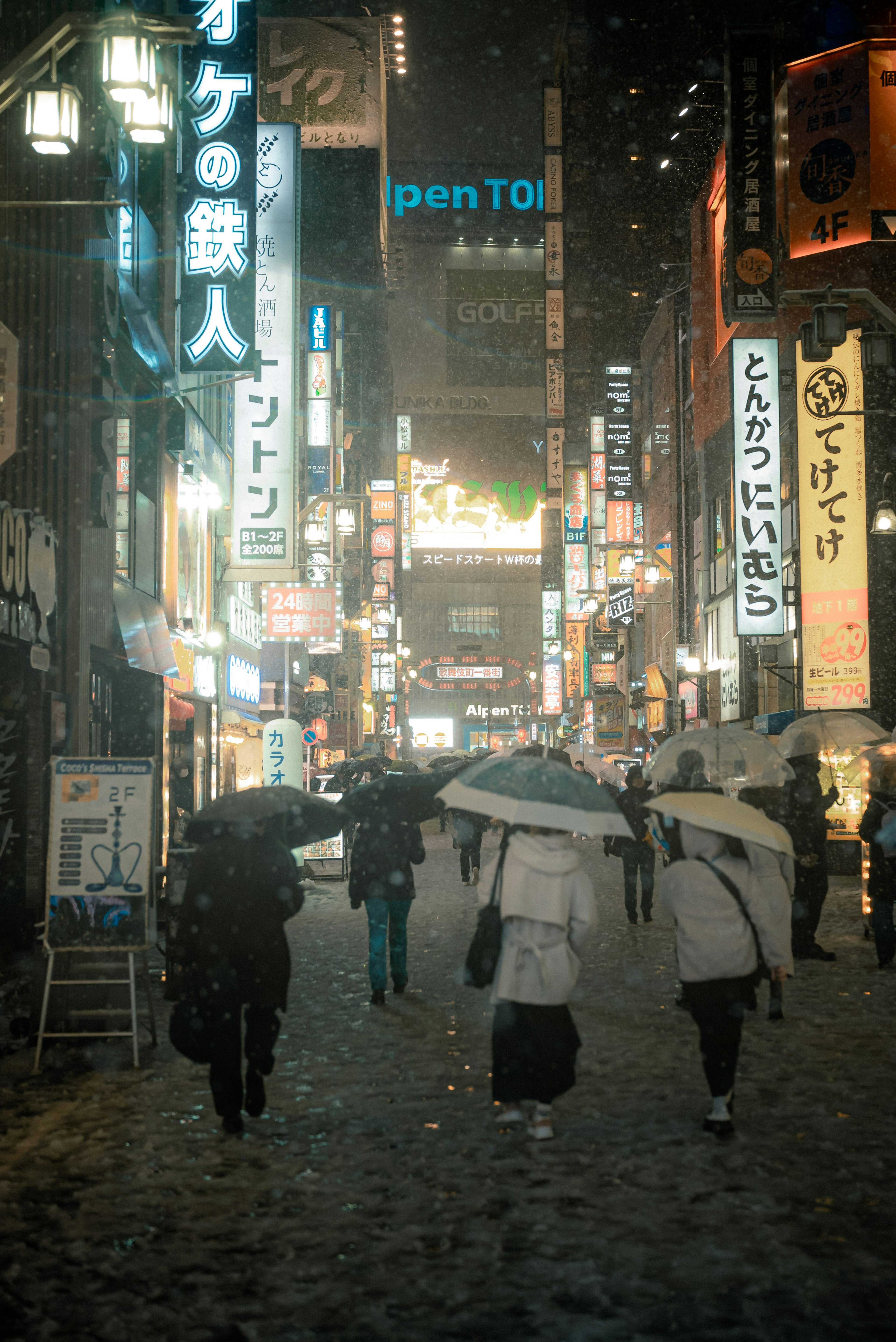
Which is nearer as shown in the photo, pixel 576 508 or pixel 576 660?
pixel 576 508

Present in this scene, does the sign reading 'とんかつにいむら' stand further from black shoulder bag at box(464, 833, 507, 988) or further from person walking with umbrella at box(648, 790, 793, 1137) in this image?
person walking with umbrella at box(648, 790, 793, 1137)

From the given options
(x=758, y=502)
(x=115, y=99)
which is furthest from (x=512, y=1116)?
(x=758, y=502)

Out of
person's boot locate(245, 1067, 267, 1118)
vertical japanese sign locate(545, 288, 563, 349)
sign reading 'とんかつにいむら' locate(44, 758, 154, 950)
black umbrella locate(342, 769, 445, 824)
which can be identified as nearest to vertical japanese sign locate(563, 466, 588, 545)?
vertical japanese sign locate(545, 288, 563, 349)

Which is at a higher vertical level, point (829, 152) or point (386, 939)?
point (829, 152)

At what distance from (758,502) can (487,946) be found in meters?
18.7

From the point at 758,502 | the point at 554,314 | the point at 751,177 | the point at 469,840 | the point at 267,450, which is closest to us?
the point at 469,840

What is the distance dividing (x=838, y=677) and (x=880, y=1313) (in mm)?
18670

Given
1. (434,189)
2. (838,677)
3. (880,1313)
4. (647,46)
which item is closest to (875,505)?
(838,677)

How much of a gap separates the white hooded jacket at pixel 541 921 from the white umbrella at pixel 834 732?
748 cm

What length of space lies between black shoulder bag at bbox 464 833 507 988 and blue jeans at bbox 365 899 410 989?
10.9 feet

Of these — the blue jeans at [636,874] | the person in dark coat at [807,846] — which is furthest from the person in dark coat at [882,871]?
the blue jeans at [636,874]

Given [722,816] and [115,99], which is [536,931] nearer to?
[722,816]

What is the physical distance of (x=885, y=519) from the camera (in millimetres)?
17703

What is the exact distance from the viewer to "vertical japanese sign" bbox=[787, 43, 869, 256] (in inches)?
899
